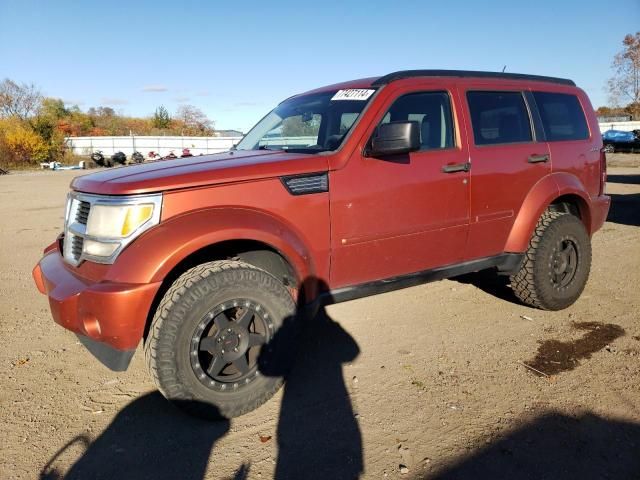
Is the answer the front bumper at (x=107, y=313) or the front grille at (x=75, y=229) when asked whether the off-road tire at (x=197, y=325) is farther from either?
the front grille at (x=75, y=229)

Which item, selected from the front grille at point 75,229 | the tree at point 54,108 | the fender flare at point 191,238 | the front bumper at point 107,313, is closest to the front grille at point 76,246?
the front grille at point 75,229

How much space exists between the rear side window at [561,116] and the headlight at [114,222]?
11.4 ft

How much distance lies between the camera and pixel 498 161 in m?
3.85

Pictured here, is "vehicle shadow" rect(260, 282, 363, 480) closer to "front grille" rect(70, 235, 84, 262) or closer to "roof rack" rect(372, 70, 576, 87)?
"front grille" rect(70, 235, 84, 262)

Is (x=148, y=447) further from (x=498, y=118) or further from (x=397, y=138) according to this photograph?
(x=498, y=118)

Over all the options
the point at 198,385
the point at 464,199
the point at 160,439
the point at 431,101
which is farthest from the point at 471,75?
the point at 160,439

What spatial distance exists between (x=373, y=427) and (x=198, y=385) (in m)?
1.02

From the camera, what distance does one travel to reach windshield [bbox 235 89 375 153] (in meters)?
3.46

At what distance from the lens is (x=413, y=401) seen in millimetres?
2957

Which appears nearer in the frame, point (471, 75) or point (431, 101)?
point (431, 101)

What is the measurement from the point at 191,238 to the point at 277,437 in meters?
1.20

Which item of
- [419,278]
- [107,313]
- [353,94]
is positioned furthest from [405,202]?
[107,313]

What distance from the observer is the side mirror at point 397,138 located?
3072 mm

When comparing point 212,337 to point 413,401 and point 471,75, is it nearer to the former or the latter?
point 413,401
